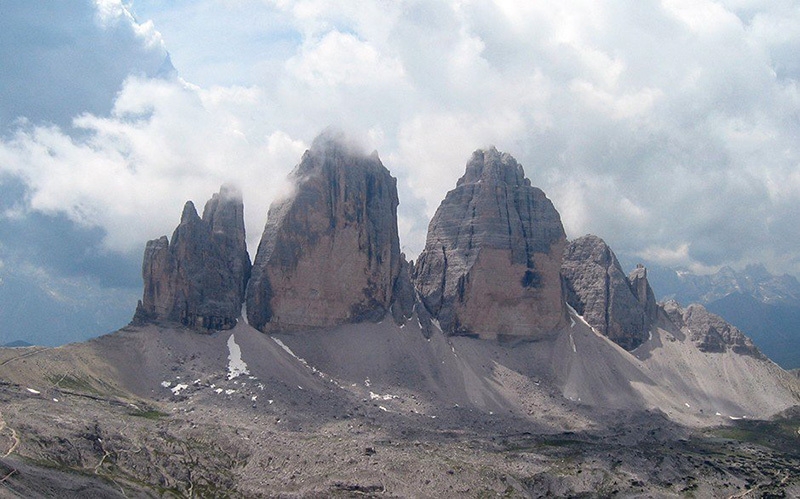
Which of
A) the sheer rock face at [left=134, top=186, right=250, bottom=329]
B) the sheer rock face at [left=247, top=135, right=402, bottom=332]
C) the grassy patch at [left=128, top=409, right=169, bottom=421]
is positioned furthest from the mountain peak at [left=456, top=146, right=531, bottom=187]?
the grassy patch at [left=128, top=409, right=169, bottom=421]

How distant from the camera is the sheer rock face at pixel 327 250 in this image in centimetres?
16188

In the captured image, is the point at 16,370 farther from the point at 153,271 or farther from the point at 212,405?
the point at 153,271

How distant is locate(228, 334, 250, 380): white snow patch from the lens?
138 meters

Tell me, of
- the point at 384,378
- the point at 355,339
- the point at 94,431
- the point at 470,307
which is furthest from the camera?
the point at 470,307

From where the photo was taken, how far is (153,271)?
152 m

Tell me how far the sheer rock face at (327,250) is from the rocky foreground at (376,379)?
49 cm

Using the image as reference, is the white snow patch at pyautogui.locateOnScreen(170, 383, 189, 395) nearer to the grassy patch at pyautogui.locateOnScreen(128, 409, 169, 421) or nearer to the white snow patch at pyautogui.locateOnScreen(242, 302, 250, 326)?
the grassy patch at pyautogui.locateOnScreen(128, 409, 169, 421)

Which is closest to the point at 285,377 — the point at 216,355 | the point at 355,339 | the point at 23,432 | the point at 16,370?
the point at 216,355

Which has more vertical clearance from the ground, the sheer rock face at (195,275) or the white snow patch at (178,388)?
the sheer rock face at (195,275)

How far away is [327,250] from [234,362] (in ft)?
122

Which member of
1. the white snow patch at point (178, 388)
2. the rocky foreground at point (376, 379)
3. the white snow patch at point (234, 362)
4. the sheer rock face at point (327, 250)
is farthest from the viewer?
the sheer rock face at point (327, 250)

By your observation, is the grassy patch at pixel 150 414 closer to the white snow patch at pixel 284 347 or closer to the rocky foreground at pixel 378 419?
the rocky foreground at pixel 378 419

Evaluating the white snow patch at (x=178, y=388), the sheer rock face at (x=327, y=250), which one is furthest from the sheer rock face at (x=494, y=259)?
the white snow patch at (x=178, y=388)

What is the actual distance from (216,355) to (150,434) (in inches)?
1689
